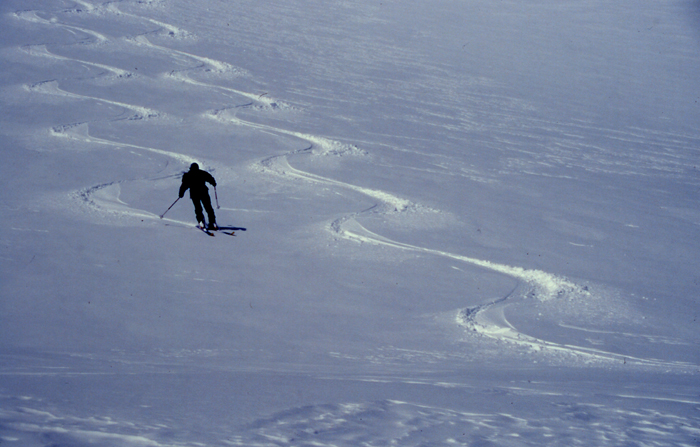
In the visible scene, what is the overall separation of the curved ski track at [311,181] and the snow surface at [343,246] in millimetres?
55

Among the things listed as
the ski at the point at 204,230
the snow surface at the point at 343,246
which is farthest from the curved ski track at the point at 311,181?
the ski at the point at 204,230

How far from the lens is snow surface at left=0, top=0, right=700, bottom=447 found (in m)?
4.82

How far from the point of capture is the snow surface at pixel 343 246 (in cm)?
482

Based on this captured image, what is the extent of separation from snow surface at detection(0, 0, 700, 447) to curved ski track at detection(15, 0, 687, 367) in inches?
2.2

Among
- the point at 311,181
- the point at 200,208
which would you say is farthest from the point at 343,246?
the point at 311,181

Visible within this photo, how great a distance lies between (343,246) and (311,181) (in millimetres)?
2595

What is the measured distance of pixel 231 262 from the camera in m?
7.76

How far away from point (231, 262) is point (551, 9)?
21.1 meters

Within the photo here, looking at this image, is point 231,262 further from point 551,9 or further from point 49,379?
point 551,9

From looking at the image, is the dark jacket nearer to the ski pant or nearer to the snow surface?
the ski pant

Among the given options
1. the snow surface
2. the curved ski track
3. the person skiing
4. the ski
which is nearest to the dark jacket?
the person skiing

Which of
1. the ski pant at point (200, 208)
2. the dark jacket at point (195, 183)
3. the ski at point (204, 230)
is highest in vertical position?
the dark jacket at point (195, 183)

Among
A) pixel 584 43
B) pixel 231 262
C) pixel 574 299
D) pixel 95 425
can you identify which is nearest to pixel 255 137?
pixel 231 262

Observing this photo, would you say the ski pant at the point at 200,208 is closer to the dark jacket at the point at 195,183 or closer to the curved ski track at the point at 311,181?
the dark jacket at the point at 195,183
